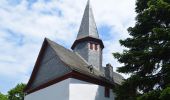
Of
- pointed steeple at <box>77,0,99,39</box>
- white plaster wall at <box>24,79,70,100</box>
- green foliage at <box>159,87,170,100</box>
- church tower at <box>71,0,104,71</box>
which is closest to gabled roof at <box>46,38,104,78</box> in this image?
church tower at <box>71,0,104,71</box>

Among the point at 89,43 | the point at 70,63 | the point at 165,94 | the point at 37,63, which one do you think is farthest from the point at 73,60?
→ the point at 165,94

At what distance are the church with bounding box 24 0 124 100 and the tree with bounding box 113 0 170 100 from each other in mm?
6146

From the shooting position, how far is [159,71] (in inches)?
904

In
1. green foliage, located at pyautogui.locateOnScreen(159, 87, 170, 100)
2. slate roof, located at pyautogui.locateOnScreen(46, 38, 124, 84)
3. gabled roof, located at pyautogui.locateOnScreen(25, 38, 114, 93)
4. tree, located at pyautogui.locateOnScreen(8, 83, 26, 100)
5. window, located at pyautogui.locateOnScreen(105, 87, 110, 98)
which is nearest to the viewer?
green foliage, located at pyautogui.locateOnScreen(159, 87, 170, 100)

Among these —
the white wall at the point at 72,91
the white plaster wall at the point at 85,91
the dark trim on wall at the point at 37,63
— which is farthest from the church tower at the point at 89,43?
the white wall at the point at 72,91

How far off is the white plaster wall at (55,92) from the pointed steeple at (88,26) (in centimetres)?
929

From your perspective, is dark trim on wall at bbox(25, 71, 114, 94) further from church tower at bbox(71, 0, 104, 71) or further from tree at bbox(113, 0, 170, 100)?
tree at bbox(113, 0, 170, 100)

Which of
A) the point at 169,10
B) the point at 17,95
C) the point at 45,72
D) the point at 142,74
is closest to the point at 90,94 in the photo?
the point at 45,72

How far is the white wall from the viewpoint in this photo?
2925 cm

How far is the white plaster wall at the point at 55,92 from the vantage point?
29.4 meters

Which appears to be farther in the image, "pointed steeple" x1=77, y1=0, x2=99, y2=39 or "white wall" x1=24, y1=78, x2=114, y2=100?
"pointed steeple" x1=77, y1=0, x2=99, y2=39

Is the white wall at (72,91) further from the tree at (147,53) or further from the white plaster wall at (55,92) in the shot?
the tree at (147,53)

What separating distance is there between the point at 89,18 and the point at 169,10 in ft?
64.1

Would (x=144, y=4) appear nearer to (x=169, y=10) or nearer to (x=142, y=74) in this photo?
(x=169, y=10)
